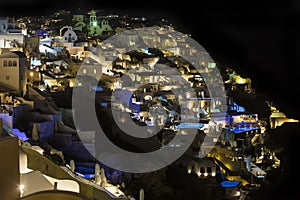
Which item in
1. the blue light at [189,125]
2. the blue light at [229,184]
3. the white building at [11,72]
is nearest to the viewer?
the blue light at [229,184]

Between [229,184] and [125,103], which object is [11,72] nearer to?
[125,103]

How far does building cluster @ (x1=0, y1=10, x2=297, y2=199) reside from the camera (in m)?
4.51

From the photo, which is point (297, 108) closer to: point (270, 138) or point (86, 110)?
point (270, 138)

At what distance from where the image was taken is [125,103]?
22.9 feet

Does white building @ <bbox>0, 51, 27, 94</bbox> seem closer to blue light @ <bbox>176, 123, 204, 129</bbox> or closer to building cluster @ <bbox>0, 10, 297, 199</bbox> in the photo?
building cluster @ <bbox>0, 10, 297, 199</bbox>

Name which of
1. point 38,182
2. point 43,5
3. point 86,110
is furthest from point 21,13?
point 38,182

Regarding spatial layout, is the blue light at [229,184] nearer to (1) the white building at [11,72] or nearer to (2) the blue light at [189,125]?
(2) the blue light at [189,125]

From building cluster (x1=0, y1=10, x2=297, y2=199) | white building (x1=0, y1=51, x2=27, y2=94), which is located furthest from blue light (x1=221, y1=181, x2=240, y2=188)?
white building (x1=0, y1=51, x2=27, y2=94)

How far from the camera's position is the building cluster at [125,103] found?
4512mm

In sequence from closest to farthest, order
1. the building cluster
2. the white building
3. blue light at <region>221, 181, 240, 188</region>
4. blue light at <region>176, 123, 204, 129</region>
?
the building cluster < blue light at <region>221, 181, 240, 188</region> < the white building < blue light at <region>176, 123, 204, 129</region>

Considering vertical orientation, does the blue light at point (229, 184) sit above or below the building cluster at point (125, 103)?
below

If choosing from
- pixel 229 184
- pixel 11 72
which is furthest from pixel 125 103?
pixel 229 184

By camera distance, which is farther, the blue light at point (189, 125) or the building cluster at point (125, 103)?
the blue light at point (189, 125)

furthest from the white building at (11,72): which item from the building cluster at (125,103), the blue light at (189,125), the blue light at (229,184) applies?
the blue light at (229,184)
